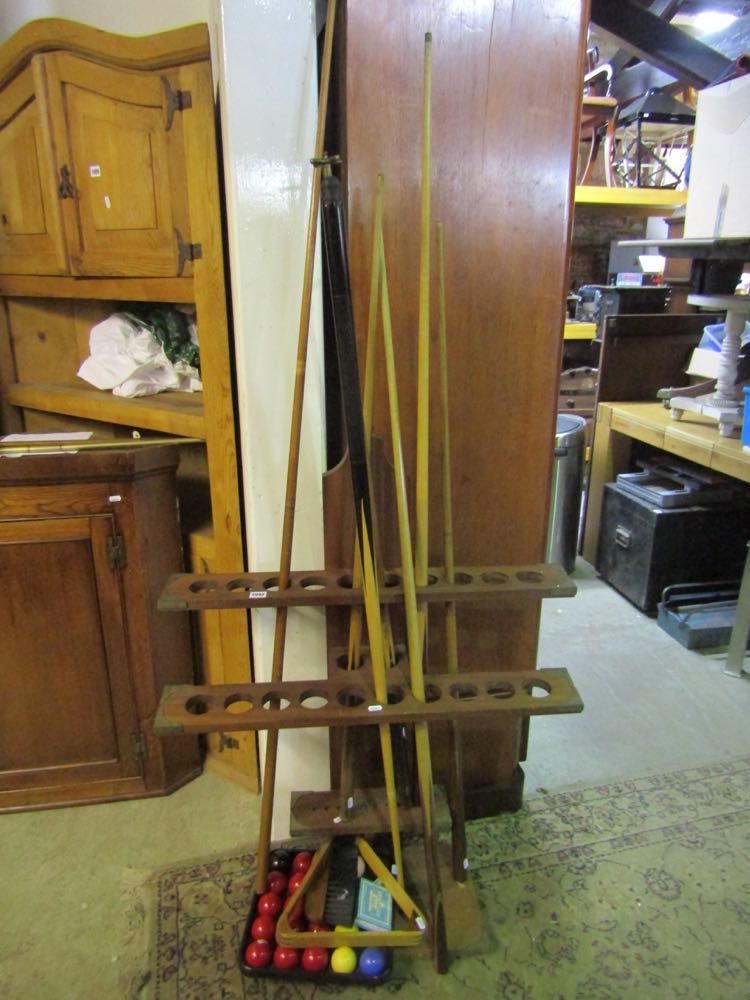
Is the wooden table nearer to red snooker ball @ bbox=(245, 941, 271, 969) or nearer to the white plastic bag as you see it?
the white plastic bag

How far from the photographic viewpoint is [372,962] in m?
1.26

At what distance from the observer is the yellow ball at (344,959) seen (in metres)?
1.26

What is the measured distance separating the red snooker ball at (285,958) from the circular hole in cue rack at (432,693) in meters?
0.61

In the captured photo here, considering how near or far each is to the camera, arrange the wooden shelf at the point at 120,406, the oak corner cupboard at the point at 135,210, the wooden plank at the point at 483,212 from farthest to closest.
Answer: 1. the wooden shelf at the point at 120,406
2. the oak corner cupboard at the point at 135,210
3. the wooden plank at the point at 483,212

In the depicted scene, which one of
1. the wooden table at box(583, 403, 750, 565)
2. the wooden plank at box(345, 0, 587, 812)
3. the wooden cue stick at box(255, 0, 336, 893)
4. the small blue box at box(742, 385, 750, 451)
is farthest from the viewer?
the wooden table at box(583, 403, 750, 565)

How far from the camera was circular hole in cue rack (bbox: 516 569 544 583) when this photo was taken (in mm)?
1292

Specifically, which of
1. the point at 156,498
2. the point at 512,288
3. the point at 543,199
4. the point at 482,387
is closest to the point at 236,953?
the point at 156,498

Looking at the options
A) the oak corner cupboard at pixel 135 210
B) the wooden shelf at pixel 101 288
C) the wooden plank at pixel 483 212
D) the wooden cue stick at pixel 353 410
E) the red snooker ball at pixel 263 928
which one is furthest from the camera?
the wooden shelf at pixel 101 288

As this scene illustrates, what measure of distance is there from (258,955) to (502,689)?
0.72 meters

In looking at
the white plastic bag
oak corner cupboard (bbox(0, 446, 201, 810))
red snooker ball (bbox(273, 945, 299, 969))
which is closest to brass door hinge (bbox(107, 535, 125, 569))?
oak corner cupboard (bbox(0, 446, 201, 810))

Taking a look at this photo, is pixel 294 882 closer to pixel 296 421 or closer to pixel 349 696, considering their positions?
pixel 349 696

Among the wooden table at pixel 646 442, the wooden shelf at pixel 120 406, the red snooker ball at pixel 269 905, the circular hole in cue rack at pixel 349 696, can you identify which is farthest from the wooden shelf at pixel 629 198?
the red snooker ball at pixel 269 905

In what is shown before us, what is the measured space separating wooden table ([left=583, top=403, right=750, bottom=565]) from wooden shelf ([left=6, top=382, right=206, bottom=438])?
1736 mm

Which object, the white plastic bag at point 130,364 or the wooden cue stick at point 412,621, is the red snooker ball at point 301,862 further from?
the white plastic bag at point 130,364
